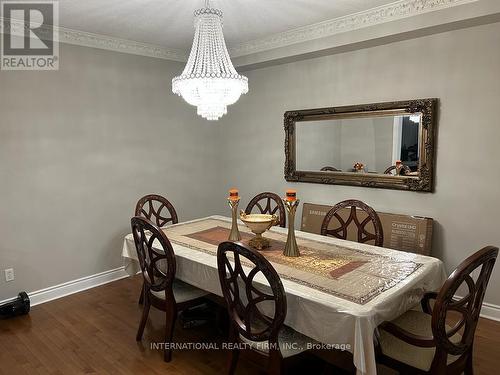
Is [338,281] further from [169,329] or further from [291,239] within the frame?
[169,329]

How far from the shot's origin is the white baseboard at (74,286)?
3.43 meters

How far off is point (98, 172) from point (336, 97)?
258cm

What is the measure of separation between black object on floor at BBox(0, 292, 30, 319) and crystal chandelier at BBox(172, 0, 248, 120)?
2295 millimetres

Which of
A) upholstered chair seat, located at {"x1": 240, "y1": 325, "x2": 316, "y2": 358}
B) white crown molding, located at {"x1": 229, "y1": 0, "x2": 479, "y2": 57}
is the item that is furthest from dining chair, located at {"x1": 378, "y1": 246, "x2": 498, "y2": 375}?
white crown molding, located at {"x1": 229, "y1": 0, "x2": 479, "y2": 57}

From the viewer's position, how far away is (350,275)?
2.04 m

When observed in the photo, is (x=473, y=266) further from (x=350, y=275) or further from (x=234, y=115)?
(x=234, y=115)

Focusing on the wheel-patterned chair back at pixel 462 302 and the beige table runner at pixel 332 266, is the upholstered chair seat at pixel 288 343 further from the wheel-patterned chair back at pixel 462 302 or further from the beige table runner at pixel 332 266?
the wheel-patterned chair back at pixel 462 302

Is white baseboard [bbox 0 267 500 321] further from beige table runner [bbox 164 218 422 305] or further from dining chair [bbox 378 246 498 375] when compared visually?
beige table runner [bbox 164 218 422 305]

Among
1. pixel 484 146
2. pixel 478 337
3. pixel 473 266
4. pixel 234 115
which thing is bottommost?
pixel 478 337

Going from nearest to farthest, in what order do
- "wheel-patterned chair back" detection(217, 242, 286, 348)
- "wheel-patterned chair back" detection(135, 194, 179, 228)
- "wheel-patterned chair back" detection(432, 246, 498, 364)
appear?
"wheel-patterned chair back" detection(432, 246, 498, 364) < "wheel-patterned chair back" detection(217, 242, 286, 348) < "wheel-patterned chair back" detection(135, 194, 179, 228)

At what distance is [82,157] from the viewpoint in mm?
3668

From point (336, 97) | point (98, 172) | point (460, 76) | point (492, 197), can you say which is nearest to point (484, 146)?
point (492, 197)

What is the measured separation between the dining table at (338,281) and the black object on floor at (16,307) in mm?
1126

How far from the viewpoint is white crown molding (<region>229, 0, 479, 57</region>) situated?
2.82 m
